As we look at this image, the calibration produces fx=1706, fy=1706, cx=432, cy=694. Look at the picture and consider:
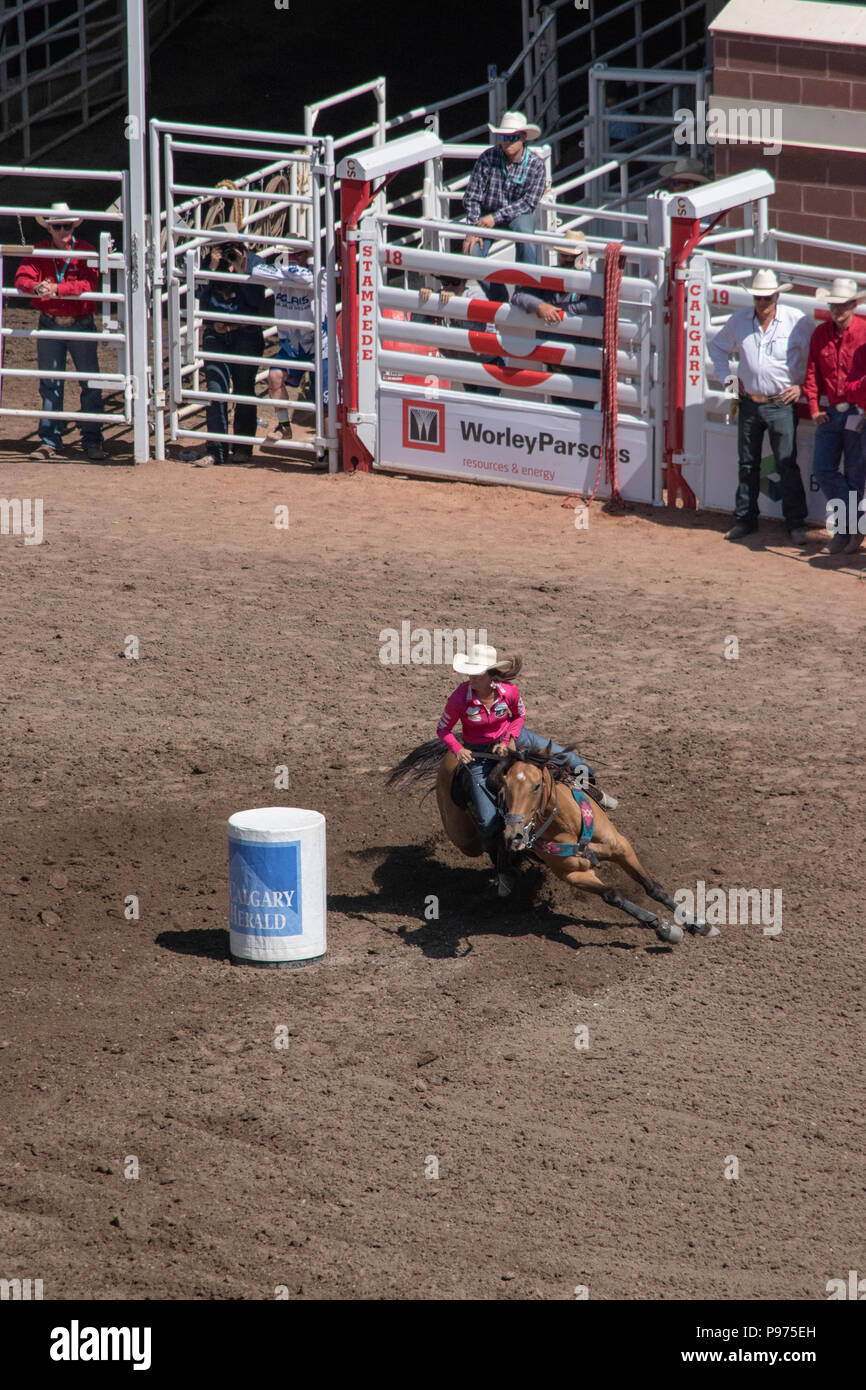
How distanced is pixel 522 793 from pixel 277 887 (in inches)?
48.0

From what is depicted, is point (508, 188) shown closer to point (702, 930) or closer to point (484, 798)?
point (484, 798)

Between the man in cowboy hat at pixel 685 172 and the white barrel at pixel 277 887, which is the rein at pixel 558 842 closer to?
the white barrel at pixel 277 887

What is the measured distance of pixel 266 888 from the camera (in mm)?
7906

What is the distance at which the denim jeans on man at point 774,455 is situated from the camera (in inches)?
539

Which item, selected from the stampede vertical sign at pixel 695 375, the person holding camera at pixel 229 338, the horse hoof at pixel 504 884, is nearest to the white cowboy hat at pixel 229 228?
the person holding camera at pixel 229 338

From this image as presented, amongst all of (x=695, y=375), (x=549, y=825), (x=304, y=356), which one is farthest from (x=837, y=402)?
(x=549, y=825)

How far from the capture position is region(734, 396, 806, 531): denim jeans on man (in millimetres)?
13680

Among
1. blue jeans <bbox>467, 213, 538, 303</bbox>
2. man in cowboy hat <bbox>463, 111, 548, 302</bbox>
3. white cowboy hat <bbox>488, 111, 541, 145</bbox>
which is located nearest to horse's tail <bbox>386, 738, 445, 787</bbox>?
blue jeans <bbox>467, 213, 538, 303</bbox>

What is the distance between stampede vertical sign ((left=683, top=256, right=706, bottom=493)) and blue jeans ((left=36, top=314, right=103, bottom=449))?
5.62 meters

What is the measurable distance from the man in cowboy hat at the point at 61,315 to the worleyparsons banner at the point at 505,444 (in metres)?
2.88

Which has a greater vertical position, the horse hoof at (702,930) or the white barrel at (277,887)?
the white barrel at (277,887)

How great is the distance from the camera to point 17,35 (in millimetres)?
26812

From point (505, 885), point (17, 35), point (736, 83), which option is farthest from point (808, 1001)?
point (17, 35)

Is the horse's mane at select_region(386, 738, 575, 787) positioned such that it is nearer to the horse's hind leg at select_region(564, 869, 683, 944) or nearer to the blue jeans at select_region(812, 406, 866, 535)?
the horse's hind leg at select_region(564, 869, 683, 944)
